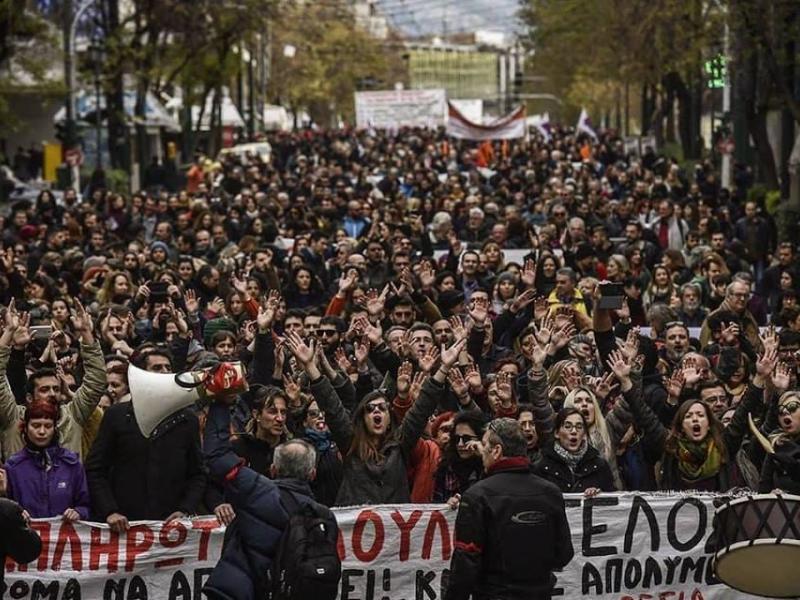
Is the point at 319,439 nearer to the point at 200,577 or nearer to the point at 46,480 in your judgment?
the point at 200,577

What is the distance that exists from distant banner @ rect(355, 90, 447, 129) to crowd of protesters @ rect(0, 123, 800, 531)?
126 ft

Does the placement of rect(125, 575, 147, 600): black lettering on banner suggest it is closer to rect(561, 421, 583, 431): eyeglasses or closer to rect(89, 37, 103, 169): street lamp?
rect(561, 421, 583, 431): eyeglasses

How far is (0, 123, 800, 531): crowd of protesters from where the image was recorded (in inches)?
364

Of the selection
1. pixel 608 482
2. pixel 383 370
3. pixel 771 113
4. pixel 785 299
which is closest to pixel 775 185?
pixel 771 113

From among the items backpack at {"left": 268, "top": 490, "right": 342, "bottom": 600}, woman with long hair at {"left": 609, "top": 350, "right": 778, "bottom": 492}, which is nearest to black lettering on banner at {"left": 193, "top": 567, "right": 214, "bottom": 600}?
backpack at {"left": 268, "top": 490, "right": 342, "bottom": 600}

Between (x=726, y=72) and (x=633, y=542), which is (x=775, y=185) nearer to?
(x=726, y=72)

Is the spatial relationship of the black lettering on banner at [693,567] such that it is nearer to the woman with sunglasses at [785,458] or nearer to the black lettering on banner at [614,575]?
the black lettering on banner at [614,575]

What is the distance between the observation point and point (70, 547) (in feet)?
29.8

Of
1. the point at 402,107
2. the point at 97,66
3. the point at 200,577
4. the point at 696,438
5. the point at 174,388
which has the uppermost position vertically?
the point at 97,66

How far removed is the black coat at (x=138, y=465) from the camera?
913 centimetres

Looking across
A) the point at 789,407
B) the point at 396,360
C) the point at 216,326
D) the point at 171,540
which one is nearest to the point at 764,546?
the point at 789,407

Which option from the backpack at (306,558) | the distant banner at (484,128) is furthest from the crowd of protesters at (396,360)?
the distant banner at (484,128)

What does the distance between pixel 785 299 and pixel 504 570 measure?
8.44 meters

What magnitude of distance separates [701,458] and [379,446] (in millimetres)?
1595
